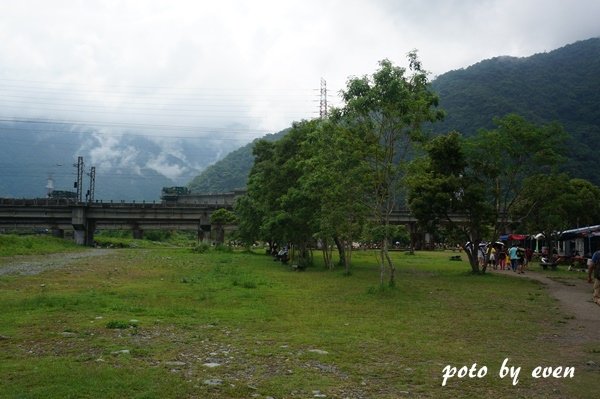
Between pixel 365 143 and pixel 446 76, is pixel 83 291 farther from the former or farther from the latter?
pixel 446 76

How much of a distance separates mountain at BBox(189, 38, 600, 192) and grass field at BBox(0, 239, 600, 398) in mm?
55650

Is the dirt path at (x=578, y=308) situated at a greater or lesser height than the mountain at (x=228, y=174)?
lesser

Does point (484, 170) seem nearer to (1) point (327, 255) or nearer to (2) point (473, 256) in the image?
(2) point (473, 256)

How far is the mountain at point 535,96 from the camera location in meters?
80.1

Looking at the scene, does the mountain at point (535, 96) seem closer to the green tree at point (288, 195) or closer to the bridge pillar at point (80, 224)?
the green tree at point (288, 195)

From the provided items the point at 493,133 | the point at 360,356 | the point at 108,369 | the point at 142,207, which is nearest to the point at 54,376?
the point at 108,369

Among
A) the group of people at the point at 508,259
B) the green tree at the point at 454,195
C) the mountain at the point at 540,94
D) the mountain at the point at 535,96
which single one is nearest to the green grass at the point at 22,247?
the green tree at the point at 454,195

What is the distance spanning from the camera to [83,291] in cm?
1836

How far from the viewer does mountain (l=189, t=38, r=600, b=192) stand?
263ft

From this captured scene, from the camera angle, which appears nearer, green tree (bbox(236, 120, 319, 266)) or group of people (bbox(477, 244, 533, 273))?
green tree (bbox(236, 120, 319, 266))

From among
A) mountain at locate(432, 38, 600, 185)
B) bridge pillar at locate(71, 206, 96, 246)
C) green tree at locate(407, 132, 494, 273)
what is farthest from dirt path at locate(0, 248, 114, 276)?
mountain at locate(432, 38, 600, 185)

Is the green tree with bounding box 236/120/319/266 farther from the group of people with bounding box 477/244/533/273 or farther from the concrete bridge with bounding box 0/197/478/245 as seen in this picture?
the concrete bridge with bounding box 0/197/478/245

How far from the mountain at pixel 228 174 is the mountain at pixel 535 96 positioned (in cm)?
40

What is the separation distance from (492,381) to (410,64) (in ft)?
52.9
